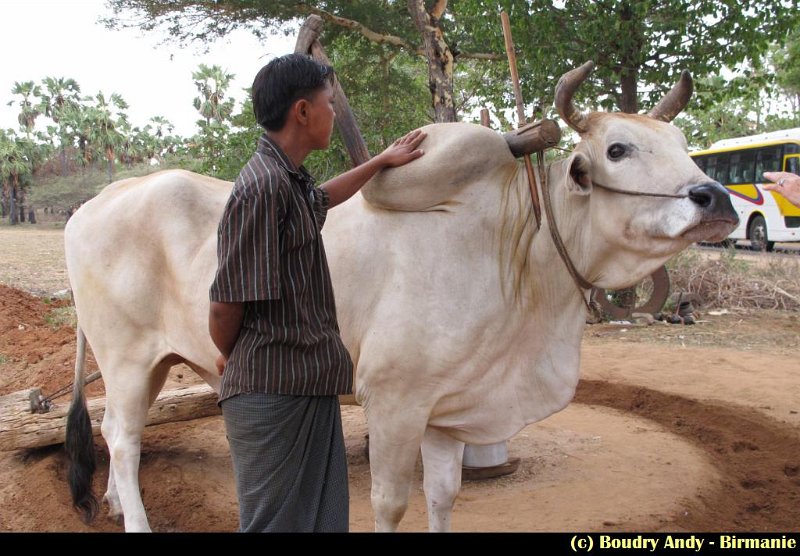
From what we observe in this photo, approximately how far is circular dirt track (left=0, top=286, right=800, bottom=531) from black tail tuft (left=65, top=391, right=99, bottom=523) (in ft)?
0.32

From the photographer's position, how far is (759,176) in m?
18.5

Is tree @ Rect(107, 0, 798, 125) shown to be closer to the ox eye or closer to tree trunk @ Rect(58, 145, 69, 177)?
the ox eye

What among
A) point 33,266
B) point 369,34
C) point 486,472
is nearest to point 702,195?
point 486,472

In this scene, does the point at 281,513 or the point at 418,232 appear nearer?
the point at 281,513

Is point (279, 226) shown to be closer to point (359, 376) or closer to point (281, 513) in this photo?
point (281, 513)

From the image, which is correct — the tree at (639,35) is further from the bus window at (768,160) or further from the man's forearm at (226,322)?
the bus window at (768,160)

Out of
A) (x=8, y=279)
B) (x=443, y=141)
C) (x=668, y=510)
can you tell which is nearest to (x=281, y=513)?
(x=443, y=141)

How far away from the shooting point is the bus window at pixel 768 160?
17938 millimetres

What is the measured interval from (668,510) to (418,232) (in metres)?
2.03

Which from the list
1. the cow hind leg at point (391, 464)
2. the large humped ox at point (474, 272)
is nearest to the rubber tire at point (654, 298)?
the large humped ox at point (474, 272)

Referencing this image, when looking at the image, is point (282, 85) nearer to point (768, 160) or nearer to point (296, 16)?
point (296, 16)

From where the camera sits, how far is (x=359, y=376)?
2869 mm

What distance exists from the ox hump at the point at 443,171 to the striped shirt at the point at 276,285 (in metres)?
0.82

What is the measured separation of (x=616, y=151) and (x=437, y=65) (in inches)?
194
